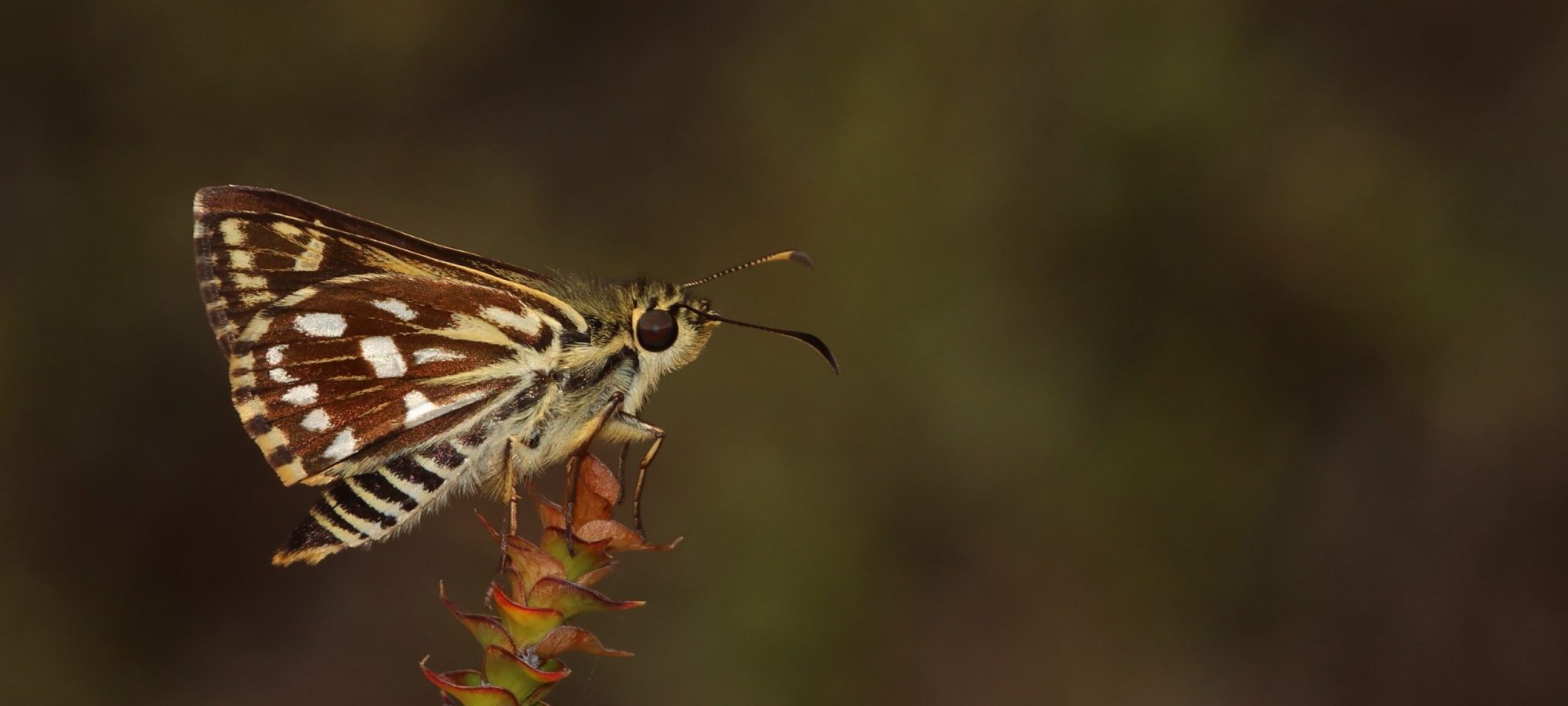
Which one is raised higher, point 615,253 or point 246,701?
point 615,253

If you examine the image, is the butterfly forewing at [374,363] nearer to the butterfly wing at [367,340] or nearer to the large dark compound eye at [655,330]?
the butterfly wing at [367,340]

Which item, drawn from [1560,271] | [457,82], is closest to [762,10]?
[457,82]

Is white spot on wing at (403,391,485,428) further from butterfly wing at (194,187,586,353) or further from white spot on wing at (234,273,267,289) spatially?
white spot on wing at (234,273,267,289)

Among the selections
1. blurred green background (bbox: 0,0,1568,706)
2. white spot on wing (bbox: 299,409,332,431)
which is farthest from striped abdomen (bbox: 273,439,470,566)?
blurred green background (bbox: 0,0,1568,706)

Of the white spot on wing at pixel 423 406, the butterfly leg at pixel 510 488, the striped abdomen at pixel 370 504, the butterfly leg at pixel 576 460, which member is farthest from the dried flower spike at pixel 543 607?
the white spot on wing at pixel 423 406

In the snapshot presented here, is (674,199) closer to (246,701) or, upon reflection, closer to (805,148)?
(805,148)

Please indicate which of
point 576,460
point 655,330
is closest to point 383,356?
point 655,330
